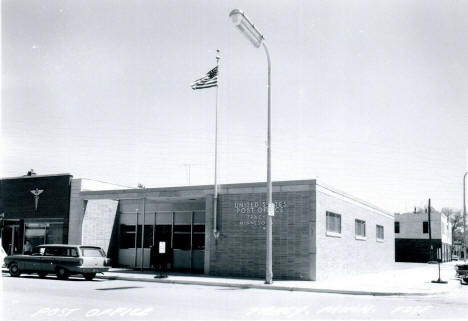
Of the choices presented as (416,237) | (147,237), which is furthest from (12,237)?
(416,237)

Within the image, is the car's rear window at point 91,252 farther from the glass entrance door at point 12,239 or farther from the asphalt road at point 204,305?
the glass entrance door at point 12,239

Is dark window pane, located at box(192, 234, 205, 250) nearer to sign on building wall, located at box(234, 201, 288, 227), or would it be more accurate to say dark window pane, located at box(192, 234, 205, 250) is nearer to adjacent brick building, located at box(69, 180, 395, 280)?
adjacent brick building, located at box(69, 180, 395, 280)

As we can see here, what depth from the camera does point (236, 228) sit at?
2388cm

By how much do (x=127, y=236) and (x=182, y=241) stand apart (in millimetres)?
3703

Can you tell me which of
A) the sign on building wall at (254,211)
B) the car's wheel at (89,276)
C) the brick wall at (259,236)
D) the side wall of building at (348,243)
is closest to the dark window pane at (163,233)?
the brick wall at (259,236)

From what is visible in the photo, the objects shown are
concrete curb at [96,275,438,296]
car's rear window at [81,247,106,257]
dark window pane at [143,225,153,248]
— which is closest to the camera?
concrete curb at [96,275,438,296]

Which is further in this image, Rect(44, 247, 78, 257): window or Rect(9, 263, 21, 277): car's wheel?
Rect(9, 263, 21, 277): car's wheel

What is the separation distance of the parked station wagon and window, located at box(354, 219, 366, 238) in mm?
13896

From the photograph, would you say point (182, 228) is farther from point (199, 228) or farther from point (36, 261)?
point (36, 261)

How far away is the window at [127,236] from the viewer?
96.5ft

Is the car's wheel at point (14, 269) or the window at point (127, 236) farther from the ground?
the window at point (127, 236)

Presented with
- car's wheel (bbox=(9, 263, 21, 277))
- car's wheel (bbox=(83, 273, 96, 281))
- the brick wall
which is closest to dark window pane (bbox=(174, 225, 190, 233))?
the brick wall

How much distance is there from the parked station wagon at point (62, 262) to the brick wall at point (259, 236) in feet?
17.4

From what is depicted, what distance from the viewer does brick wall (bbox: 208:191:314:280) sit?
2233 cm
